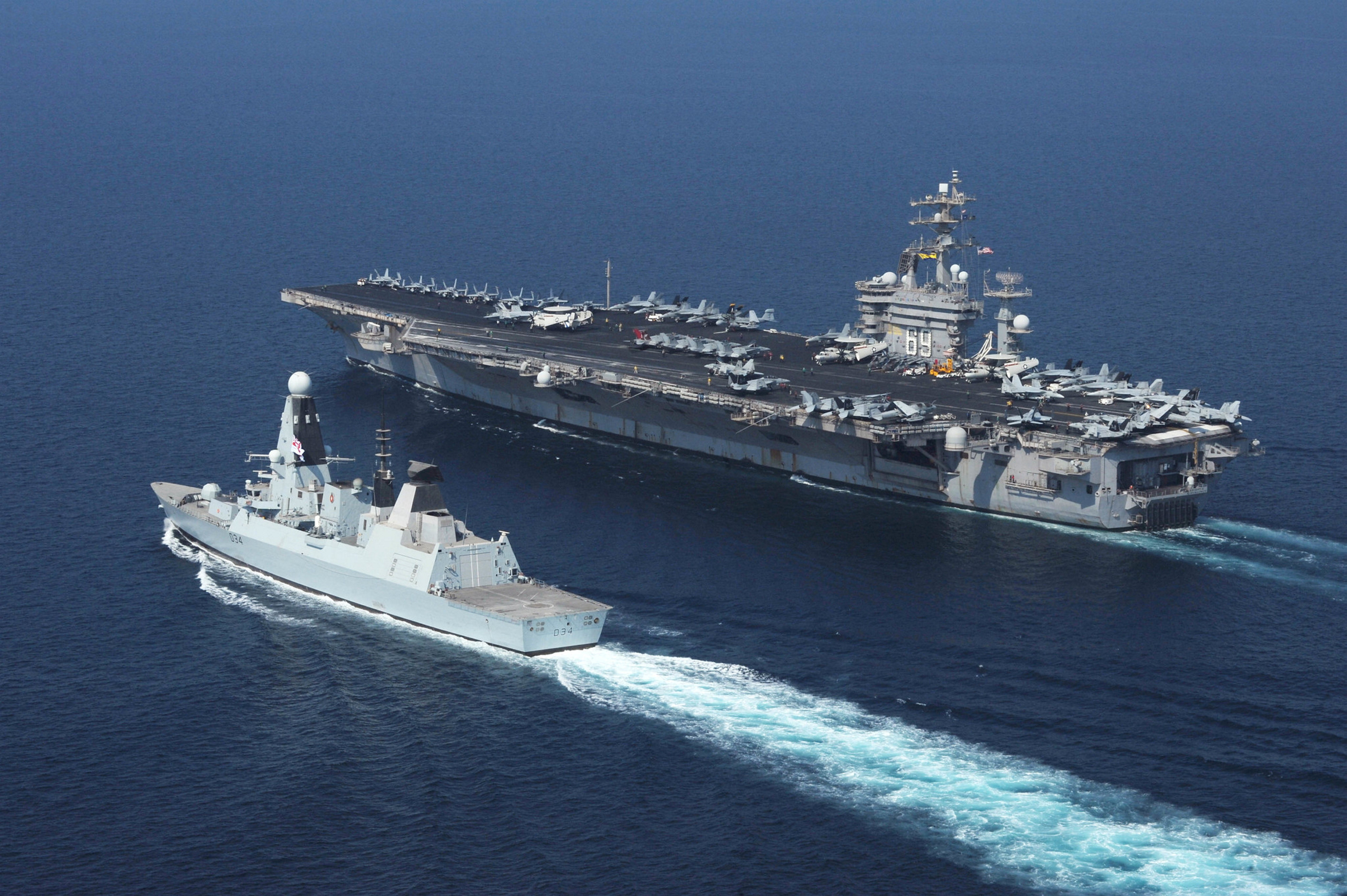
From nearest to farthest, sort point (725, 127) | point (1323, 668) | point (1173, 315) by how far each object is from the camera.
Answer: point (1323, 668), point (1173, 315), point (725, 127)

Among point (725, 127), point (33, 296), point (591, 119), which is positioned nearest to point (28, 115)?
point (591, 119)

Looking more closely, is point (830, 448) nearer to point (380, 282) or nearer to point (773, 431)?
point (773, 431)

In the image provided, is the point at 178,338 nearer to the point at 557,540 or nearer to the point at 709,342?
the point at 709,342

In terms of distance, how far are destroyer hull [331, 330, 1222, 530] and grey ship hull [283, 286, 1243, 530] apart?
55 millimetres

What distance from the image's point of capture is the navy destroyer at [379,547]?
46.9 metres

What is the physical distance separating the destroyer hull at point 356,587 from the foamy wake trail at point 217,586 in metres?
0.39

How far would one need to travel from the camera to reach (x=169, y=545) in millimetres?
56281

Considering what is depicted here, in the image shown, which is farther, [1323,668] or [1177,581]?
[1177,581]

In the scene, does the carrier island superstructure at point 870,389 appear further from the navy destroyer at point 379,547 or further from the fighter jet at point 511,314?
the navy destroyer at point 379,547

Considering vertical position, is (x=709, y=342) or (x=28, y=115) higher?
(x=28, y=115)

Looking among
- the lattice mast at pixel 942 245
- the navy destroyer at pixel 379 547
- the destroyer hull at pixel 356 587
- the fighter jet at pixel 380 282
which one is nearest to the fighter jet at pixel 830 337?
the lattice mast at pixel 942 245

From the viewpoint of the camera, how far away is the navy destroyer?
46.9m

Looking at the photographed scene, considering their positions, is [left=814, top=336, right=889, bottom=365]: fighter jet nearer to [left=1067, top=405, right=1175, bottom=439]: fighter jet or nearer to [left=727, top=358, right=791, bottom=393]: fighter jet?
[left=727, top=358, right=791, bottom=393]: fighter jet

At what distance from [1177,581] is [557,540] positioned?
2028 centimetres
